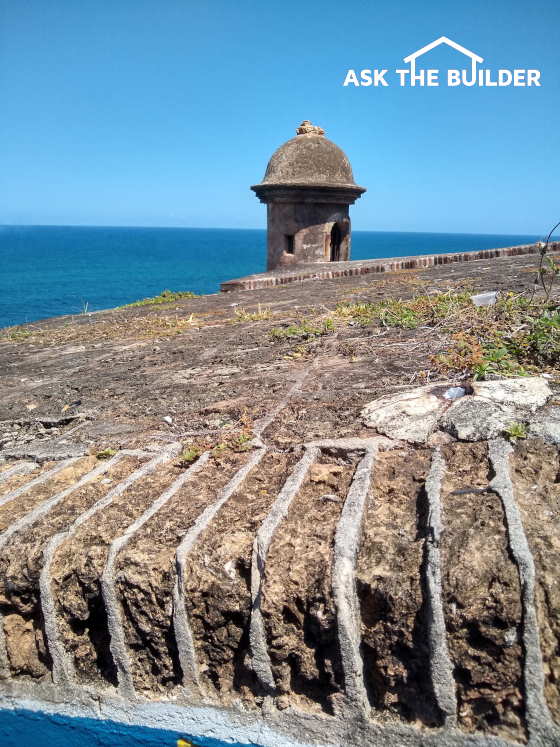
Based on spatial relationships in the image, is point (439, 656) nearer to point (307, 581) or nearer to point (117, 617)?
point (307, 581)

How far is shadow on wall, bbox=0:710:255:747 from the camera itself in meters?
2.25

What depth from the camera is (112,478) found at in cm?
284

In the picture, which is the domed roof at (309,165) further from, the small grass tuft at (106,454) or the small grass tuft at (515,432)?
the small grass tuft at (515,432)

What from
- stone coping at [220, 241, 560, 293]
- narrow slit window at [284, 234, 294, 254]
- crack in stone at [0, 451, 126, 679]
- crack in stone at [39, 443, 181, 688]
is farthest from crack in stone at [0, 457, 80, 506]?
narrow slit window at [284, 234, 294, 254]

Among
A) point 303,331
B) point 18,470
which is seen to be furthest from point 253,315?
point 18,470

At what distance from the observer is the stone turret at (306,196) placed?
42.7ft

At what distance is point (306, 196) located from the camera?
1309 centimetres

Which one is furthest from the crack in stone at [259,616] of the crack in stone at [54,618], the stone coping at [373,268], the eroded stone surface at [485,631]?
the stone coping at [373,268]

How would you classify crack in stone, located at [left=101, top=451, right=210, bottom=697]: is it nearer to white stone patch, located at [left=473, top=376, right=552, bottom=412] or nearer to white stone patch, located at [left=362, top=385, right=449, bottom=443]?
white stone patch, located at [left=362, top=385, right=449, bottom=443]

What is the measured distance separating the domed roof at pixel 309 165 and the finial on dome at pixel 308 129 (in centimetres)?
29

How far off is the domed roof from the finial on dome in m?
0.29

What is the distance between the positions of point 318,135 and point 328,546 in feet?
42.6

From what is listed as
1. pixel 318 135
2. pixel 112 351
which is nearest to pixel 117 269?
pixel 318 135

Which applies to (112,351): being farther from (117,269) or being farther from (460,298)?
(117,269)
